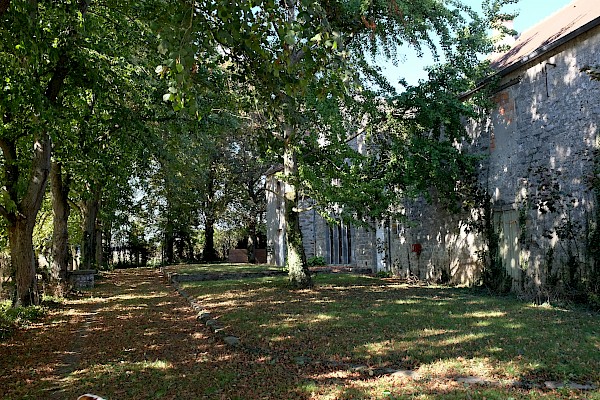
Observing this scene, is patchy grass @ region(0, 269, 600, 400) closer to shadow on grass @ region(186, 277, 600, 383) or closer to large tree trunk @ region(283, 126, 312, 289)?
shadow on grass @ region(186, 277, 600, 383)

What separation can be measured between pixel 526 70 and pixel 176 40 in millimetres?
10061

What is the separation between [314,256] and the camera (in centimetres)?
2319

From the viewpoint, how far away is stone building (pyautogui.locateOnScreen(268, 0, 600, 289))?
9797mm

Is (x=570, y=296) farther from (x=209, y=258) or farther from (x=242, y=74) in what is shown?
(x=209, y=258)

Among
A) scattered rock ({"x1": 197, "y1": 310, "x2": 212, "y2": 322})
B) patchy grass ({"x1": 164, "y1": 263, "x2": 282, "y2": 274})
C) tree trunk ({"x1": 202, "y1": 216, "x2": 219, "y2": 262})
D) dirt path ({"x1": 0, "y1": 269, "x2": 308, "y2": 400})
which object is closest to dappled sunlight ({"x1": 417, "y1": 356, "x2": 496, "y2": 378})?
dirt path ({"x1": 0, "y1": 269, "x2": 308, "y2": 400})

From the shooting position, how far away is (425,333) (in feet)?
23.0

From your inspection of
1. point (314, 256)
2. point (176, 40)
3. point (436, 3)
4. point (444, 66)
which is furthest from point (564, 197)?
point (314, 256)

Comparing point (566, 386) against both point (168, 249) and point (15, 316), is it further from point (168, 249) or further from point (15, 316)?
point (168, 249)

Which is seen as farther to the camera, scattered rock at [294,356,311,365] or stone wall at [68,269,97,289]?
stone wall at [68,269,97,289]

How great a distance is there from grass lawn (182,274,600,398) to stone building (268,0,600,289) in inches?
55.0

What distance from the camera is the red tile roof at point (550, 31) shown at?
10.2 metres

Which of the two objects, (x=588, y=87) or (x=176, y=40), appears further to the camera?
(x=588, y=87)

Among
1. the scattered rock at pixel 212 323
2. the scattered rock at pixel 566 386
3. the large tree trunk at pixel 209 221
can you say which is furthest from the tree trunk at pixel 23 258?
the large tree trunk at pixel 209 221

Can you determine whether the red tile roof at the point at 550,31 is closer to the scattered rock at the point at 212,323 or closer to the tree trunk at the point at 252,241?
the scattered rock at the point at 212,323
